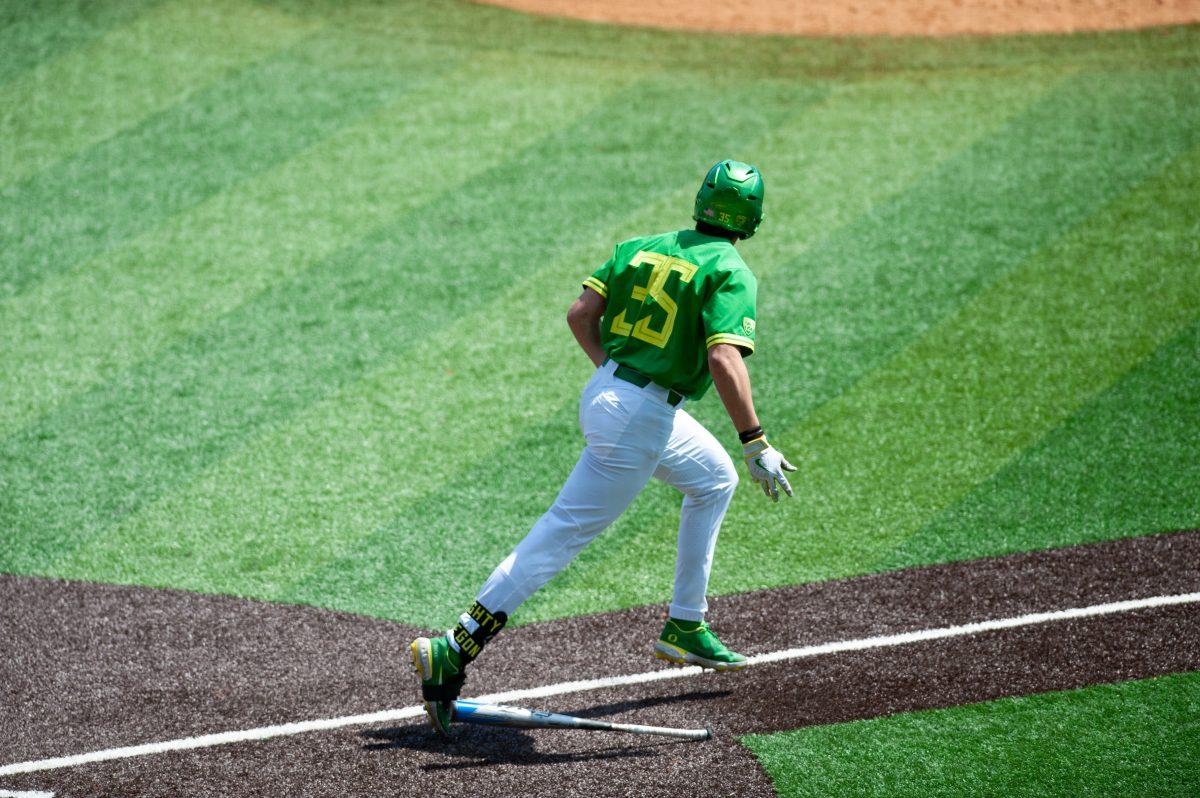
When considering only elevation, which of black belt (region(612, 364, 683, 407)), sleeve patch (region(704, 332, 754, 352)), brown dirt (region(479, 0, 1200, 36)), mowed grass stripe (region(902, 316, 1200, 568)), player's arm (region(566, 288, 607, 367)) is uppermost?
brown dirt (region(479, 0, 1200, 36))

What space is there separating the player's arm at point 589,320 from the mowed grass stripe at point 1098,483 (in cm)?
190

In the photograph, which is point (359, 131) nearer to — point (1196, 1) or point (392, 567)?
point (392, 567)

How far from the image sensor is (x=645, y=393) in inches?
187

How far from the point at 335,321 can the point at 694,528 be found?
370cm

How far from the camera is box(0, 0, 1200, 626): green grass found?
6324 mm

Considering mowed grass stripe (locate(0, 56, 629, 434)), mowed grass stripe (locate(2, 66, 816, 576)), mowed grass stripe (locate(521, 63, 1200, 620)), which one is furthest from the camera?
mowed grass stripe (locate(0, 56, 629, 434))

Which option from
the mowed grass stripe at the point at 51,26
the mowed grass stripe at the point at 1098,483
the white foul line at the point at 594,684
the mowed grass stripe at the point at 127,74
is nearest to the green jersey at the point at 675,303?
the white foul line at the point at 594,684

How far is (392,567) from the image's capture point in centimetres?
605

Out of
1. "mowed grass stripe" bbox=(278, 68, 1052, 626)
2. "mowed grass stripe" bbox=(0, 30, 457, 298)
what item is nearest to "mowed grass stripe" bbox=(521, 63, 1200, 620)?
"mowed grass stripe" bbox=(278, 68, 1052, 626)

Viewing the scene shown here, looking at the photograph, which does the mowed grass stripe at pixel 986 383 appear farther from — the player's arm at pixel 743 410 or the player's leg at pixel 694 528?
the player's arm at pixel 743 410

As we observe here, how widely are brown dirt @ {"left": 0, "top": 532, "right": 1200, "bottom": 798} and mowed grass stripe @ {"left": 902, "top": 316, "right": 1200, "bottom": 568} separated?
159mm

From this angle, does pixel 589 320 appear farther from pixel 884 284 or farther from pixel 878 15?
pixel 878 15

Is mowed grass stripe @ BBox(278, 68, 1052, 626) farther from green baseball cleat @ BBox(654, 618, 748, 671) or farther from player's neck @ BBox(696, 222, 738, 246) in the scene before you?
player's neck @ BBox(696, 222, 738, 246)

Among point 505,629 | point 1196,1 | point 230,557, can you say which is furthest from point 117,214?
point 1196,1
